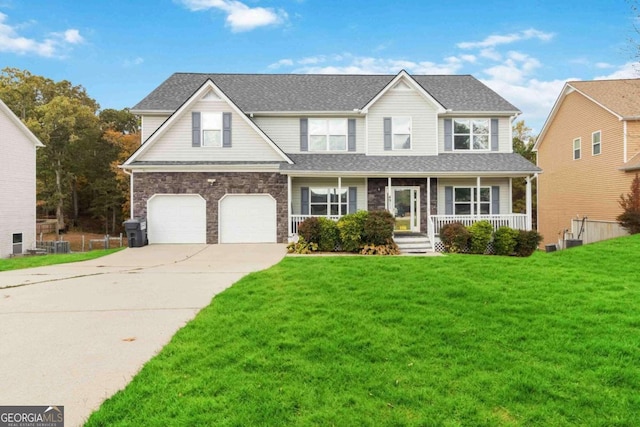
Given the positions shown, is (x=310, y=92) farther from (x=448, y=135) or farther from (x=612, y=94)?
(x=612, y=94)

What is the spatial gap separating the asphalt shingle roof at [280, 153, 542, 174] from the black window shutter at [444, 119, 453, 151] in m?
0.45

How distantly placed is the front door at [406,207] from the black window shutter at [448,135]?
278 centimetres

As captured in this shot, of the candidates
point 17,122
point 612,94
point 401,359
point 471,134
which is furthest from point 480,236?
point 17,122

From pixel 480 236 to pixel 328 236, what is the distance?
18.7 feet

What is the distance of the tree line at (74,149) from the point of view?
108 ft

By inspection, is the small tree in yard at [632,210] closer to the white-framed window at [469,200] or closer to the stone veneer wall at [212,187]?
the white-framed window at [469,200]

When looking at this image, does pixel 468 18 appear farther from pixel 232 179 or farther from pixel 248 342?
pixel 248 342

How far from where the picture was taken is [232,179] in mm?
15719

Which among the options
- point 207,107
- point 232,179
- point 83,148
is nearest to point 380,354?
point 232,179

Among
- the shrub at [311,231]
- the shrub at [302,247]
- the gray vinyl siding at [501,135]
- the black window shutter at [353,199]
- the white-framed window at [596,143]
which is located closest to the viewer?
the shrub at [302,247]

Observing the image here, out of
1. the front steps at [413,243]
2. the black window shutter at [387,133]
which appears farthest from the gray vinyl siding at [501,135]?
the front steps at [413,243]

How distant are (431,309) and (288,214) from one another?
35.5 ft

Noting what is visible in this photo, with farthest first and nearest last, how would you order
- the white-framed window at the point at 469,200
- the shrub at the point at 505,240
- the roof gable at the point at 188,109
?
the white-framed window at the point at 469,200 → the roof gable at the point at 188,109 → the shrub at the point at 505,240

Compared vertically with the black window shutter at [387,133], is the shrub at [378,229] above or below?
below
